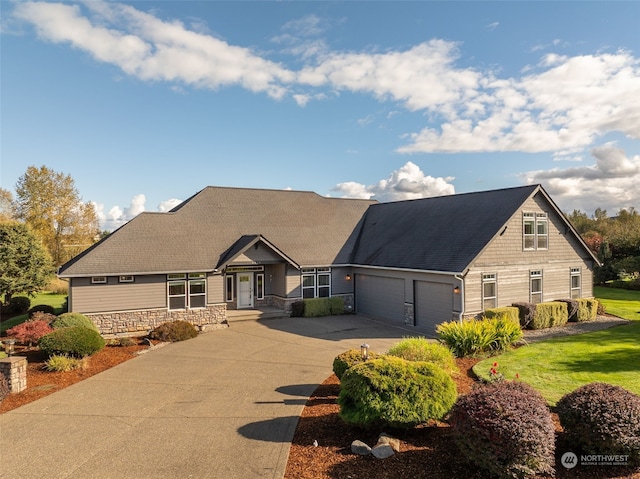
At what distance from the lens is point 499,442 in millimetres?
5961

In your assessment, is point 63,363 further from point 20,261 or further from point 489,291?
point 489,291

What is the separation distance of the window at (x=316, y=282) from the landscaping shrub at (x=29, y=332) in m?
12.7

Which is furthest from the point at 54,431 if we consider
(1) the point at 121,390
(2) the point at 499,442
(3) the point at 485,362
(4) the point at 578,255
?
(4) the point at 578,255

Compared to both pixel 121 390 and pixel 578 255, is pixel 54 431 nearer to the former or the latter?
pixel 121 390

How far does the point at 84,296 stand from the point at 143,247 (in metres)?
3.47

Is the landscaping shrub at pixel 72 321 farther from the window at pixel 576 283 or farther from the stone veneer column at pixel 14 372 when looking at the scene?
the window at pixel 576 283

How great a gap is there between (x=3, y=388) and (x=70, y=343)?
2.84 m

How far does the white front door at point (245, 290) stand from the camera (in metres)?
23.7

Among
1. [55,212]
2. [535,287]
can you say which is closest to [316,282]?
[535,287]

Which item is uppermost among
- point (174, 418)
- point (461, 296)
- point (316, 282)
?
point (316, 282)

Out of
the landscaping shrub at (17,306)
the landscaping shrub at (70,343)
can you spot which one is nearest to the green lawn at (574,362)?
the landscaping shrub at (70,343)

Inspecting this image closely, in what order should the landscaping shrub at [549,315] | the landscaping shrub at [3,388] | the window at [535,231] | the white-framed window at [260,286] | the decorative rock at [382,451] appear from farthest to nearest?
1. the white-framed window at [260,286]
2. the window at [535,231]
3. the landscaping shrub at [549,315]
4. the landscaping shrub at [3,388]
5. the decorative rock at [382,451]

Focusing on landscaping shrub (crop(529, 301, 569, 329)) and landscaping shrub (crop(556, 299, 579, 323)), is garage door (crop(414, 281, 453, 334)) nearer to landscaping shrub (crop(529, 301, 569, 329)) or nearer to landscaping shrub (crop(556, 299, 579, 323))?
landscaping shrub (crop(529, 301, 569, 329))

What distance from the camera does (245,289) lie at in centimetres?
2389
